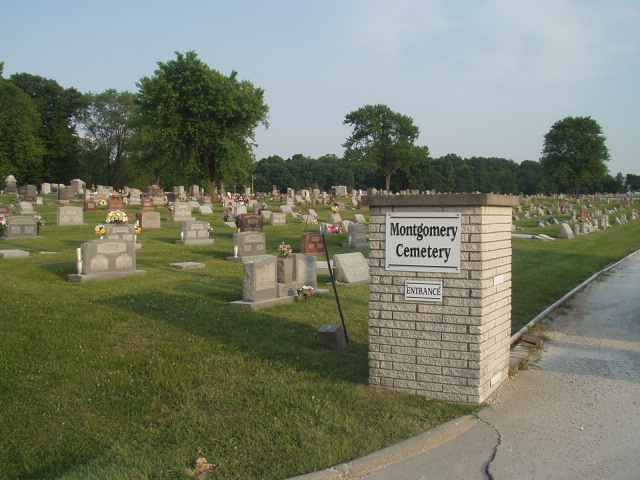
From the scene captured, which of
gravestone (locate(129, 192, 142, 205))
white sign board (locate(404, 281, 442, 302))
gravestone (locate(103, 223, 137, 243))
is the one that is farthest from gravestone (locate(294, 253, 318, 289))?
gravestone (locate(129, 192, 142, 205))

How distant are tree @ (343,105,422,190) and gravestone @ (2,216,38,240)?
2611 inches

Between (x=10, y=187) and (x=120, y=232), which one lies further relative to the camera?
(x=10, y=187)

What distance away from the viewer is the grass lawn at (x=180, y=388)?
15.6ft

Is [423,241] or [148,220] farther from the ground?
[423,241]

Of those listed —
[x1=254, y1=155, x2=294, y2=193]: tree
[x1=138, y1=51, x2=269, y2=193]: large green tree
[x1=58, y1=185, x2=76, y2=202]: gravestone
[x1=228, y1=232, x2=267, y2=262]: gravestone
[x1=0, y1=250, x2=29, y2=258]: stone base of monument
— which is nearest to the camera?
[x1=0, y1=250, x2=29, y2=258]: stone base of monument

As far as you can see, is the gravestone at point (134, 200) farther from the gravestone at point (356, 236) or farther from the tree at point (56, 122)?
the tree at point (56, 122)

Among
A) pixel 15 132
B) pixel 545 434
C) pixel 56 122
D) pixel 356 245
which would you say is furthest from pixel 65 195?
pixel 545 434

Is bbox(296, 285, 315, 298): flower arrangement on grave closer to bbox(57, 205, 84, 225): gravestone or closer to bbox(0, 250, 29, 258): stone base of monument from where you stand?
bbox(0, 250, 29, 258): stone base of monument

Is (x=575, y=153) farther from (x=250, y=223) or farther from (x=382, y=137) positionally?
(x=250, y=223)

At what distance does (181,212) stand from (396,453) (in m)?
27.8

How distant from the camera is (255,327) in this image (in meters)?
8.87

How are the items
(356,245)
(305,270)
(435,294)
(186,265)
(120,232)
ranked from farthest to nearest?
(356,245) < (120,232) < (186,265) < (305,270) < (435,294)

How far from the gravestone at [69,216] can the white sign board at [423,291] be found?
25.5 m

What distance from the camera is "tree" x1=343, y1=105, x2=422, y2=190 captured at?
85875mm
